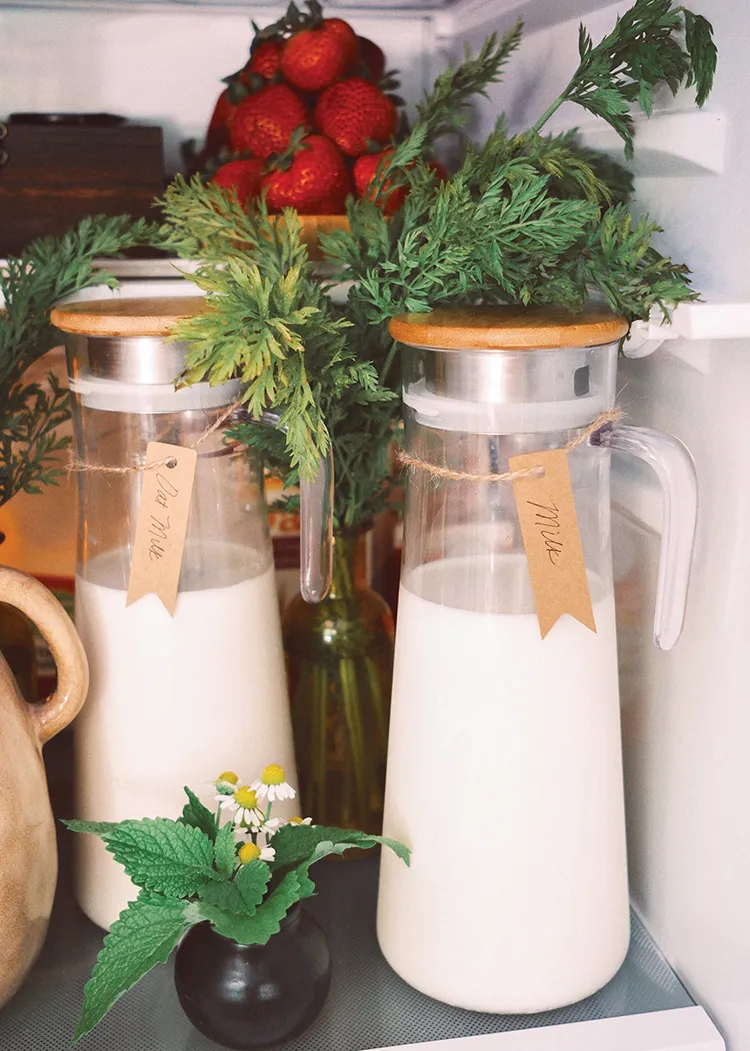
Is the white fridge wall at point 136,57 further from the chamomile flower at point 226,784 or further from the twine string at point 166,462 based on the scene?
the chamomile flower at point 226,784

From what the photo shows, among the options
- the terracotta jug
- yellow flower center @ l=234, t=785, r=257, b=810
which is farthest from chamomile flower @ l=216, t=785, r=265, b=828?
the terracotta jug

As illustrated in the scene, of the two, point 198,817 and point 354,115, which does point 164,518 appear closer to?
point 198,817

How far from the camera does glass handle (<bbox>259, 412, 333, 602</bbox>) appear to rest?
0.62 m

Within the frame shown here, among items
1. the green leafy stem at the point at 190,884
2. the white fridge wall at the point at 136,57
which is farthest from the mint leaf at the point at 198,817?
the white fridge wall at the point at 136,57

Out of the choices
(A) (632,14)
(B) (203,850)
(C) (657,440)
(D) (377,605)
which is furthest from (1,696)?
(A) (632,14)

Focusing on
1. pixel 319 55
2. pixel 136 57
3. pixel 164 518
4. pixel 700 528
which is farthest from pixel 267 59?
pixel 700 528

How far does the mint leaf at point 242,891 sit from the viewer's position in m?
0.59

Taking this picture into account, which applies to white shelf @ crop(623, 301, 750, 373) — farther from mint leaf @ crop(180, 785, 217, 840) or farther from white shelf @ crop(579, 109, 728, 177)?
mint leaf @ crop(180, 785, 217, 840)

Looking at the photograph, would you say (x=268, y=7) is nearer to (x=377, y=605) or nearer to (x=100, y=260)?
(x=100, y=260)

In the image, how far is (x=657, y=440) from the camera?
1.90 ft

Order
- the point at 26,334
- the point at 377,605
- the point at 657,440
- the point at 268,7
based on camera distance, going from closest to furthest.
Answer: the point at 657,440 → the point at 26,334 → the point at 377,605 → the point at 268,7

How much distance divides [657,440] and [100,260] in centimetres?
43

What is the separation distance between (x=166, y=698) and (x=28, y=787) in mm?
99

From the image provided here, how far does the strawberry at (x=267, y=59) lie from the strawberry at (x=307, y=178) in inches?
3.9
